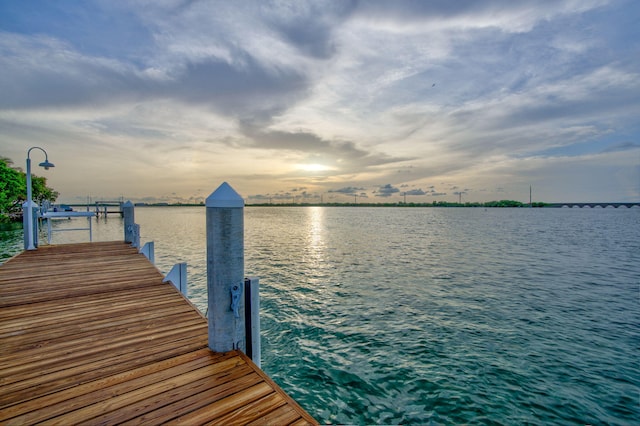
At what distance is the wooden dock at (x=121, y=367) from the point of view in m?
2.74

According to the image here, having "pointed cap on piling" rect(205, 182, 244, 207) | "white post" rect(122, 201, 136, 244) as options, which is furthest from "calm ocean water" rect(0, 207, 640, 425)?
"pointed cap on piling" rect(205, 182, 244, 207)

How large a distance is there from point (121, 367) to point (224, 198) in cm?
264

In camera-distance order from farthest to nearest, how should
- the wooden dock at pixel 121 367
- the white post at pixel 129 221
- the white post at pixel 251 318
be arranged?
the white post at pixel 129 221
the white post at pixel 251 318
the wooden dock at pixel 121 367

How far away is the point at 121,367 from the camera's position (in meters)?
3.56

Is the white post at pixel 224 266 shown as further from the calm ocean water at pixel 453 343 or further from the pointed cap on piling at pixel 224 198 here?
the calm ocean water at pixel 453 343

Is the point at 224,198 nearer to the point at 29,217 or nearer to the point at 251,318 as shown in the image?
the point at 251,318

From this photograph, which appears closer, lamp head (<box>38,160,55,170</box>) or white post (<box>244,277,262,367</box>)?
white post (<box>244,277,262,367</box>)

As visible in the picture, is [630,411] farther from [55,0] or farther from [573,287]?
[55,0]

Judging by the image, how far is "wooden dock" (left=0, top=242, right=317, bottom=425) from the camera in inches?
108

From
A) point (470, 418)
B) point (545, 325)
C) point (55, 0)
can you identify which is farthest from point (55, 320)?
point (545, 325)

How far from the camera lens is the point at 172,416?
2689 millimetres

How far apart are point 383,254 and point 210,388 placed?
794 inches

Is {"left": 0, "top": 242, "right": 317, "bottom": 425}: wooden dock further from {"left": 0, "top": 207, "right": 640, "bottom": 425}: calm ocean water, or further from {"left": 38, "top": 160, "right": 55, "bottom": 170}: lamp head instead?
{"left": 38, "top": 160, "right": 55, "bottom": 170}: lamp head

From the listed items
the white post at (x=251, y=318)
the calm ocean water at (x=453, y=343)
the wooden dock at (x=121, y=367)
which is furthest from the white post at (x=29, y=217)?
the white post at (x=251, y=318)
